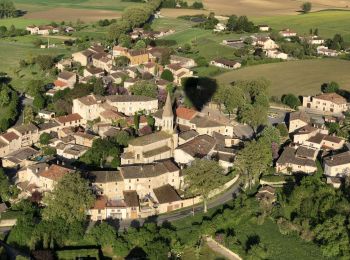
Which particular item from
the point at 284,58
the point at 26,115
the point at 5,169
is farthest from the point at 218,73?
the point at 5,169

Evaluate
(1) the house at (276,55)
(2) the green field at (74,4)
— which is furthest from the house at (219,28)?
(2) the green field at (74,4)

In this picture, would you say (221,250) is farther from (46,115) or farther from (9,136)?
(46,115)

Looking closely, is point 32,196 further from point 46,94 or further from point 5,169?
point 46,94

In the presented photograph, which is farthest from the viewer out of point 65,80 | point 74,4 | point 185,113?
point 74,4

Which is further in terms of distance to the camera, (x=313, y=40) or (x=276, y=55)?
(x=313, y=40)

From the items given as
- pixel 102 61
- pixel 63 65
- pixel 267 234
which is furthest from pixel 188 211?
pixel 63 65

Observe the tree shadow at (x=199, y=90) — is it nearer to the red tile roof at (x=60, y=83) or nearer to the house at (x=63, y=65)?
the red tile roof at (x=60, y=83)
